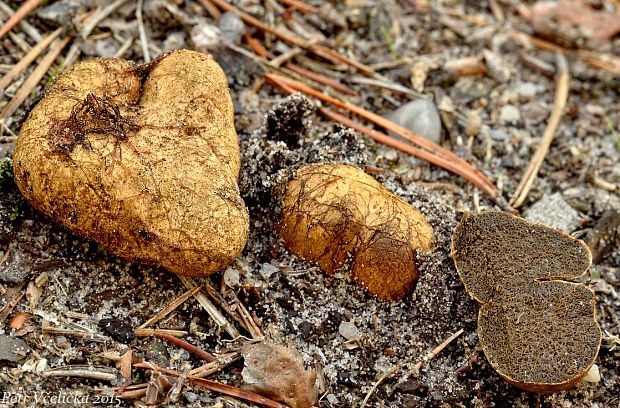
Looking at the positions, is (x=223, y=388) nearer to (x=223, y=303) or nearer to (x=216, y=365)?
(x=216, y=365)

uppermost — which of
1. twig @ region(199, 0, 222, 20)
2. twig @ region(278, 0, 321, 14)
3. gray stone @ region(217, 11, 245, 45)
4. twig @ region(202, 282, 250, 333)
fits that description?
twig @ region(199, 0, 222, 20)

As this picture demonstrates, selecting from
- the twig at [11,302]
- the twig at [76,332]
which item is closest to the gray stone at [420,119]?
the twig at [76,332]

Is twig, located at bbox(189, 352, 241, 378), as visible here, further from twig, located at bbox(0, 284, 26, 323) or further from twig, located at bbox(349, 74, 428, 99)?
twig, located at bbox(349, 74, 428, 99)

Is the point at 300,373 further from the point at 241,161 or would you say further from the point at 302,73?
the point at 302,73

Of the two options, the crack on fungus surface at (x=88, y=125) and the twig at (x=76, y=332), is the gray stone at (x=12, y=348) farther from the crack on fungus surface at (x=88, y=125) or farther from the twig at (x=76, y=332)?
the crack on fungus surface at (x=88, y=125)

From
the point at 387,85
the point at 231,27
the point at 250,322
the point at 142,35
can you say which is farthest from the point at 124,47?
the point at 250,322

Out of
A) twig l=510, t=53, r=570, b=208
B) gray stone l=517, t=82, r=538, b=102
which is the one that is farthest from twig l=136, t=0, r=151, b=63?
gray stone l=517, t=82, r=538, b=102
